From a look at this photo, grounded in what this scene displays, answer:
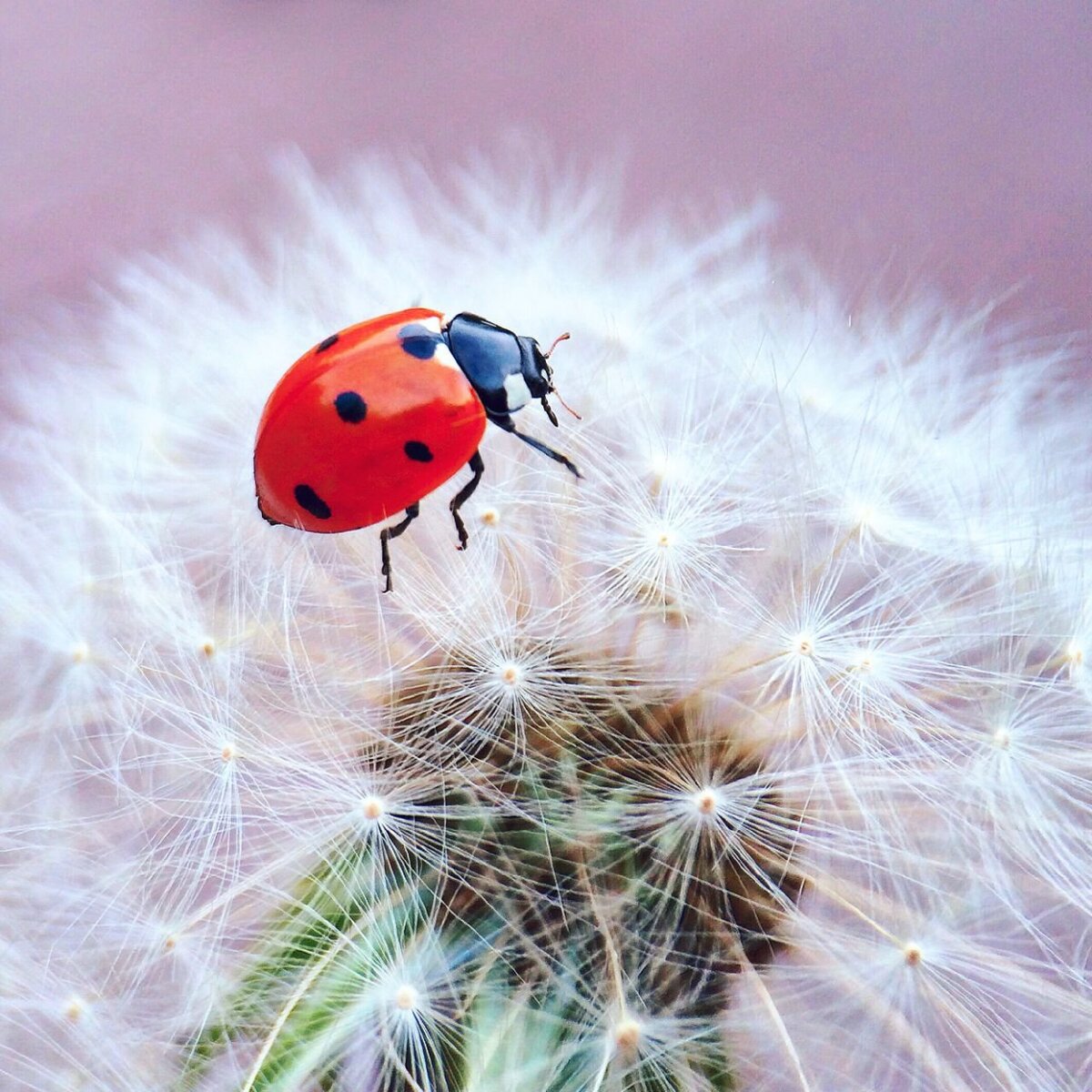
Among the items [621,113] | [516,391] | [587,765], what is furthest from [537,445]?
[621,113]

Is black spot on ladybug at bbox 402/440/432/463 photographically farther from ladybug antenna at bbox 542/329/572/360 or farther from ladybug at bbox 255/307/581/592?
ladybug antenna at bbox 542/329/572/360

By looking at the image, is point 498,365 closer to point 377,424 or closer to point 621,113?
point 377,424

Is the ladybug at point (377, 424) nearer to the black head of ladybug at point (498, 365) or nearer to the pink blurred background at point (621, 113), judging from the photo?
the black head of ladybug at point (498, 365)

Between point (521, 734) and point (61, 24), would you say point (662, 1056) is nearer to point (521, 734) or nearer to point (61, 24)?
point (521, 734)

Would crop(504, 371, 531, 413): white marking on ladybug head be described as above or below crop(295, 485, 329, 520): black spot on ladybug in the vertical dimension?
above

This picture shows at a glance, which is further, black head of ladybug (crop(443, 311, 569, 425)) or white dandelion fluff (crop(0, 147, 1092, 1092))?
black head of ladybug (crop(443, 311, 569, 425))

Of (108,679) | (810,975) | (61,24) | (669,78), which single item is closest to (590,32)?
(669,78)

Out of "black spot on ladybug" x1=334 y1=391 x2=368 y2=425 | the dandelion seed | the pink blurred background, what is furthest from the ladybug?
the pink blurred background
